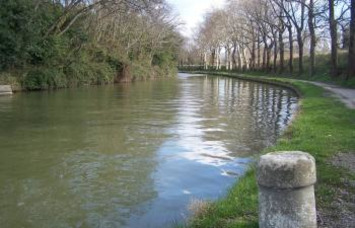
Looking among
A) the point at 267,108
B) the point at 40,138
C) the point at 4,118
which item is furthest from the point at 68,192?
the point at 267,108

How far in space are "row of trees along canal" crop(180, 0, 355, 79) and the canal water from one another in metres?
19.3

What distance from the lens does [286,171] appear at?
4520mm

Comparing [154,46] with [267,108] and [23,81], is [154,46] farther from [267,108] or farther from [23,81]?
[267,108]

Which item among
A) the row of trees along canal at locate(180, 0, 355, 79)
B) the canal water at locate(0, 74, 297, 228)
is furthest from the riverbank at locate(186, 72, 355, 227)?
the row of trees along canal at locate(180, 0, 355, 79)

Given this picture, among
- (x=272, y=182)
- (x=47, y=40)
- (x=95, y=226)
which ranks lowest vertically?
(x=95, y=226)

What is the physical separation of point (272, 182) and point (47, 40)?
35.3 metres

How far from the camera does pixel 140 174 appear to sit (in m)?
9.49

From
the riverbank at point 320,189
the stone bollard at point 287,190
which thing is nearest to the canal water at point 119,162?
the riverbank at point 320,189

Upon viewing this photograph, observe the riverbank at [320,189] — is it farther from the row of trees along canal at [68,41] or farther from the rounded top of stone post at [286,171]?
the row of trees along canal at [68,41]

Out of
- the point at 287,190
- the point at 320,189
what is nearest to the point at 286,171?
the point at 287,190

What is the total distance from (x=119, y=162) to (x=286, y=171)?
638cm

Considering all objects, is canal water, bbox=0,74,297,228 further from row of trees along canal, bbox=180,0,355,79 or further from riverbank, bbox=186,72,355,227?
row of trees along canal, bbox=180,0,355,79

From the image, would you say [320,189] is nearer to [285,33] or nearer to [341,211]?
[341,211]

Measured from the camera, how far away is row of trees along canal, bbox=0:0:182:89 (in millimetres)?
32375
